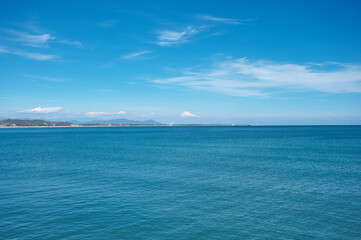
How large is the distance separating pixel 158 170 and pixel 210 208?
708 inches

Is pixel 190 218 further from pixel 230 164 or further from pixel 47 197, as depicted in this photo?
pixel 230 164

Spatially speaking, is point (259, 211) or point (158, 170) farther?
point (158, 170)

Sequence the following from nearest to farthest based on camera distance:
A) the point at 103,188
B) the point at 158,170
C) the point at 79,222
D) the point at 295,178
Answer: the point at 79,222 < the point at 103,188 < the point at 295,178 < the point at 158,170

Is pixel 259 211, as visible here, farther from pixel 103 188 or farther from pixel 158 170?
pixel 158 170

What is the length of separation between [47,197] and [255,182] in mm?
23243

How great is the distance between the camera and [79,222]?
1903cm

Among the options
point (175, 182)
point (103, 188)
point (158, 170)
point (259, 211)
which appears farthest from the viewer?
point (158, 170)

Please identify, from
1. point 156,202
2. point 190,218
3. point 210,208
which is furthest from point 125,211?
point 210,208

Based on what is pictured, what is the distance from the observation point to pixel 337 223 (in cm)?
1909

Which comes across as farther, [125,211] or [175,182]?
[175,182]

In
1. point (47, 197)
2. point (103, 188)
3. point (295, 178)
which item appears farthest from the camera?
point (295, 178)

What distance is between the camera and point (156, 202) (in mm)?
23312

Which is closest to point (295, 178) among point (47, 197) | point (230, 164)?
point (230, 164)

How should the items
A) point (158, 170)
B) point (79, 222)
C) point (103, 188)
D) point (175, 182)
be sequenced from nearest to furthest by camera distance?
point (79, 222) < point (103, 188) < point (175, 182) < point (158, 170)
